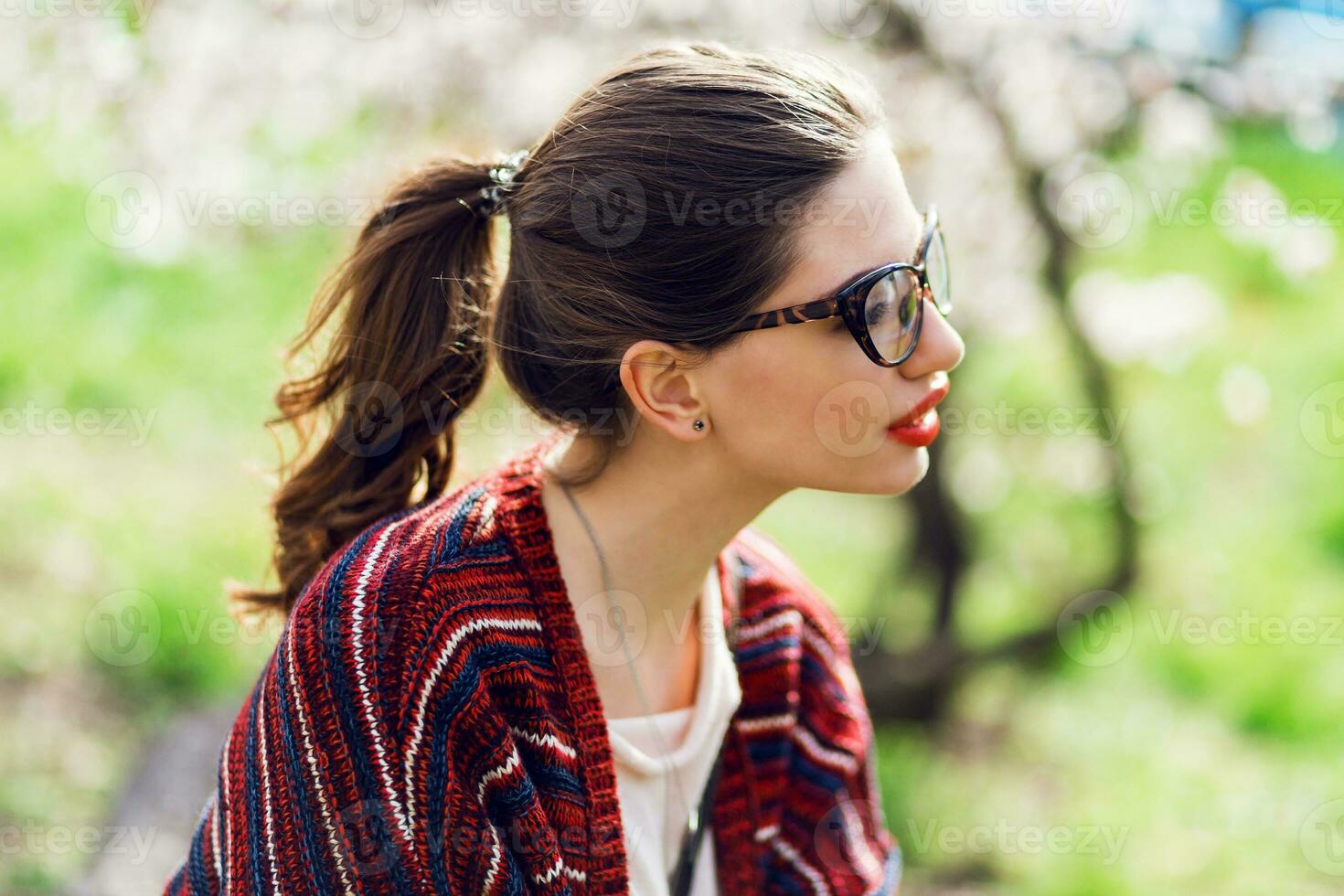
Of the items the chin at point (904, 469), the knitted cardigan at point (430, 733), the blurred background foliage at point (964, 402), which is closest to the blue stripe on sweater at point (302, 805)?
the knitted cardigan at point (430, 733)

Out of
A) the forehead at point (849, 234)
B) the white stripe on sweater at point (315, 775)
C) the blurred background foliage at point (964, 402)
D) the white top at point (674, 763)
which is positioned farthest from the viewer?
the blurred background foliage at point (964, 402)

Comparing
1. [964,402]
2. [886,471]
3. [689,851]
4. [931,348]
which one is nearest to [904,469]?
[886,471]

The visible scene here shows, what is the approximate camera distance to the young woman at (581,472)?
140cm

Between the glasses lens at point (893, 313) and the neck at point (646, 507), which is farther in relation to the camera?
the neck at point (646, 507)

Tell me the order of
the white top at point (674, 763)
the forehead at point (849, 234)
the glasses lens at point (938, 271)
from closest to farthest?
the forehead at point (849, 234) → the glasses lens at point (938, 271) → the white top at point (674, 763)

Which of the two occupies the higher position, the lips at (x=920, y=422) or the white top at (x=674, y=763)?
the lips at (x=920, y=422)

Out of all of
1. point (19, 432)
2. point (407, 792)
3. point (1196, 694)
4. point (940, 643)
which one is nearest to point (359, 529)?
point (407, 792)

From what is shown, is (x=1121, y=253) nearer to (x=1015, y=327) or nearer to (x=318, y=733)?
(x=1015, y=327)

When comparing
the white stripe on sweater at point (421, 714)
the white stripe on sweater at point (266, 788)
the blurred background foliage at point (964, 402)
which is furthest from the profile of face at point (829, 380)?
the blurred background foliage at point (964, 402)

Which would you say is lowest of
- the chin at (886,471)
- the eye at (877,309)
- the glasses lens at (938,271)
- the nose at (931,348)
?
the chin at (886,471)

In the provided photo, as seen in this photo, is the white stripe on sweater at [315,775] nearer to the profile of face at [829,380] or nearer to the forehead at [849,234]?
the profile of face at [829,380]

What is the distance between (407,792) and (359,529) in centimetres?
45

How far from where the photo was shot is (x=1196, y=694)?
348 centimetres

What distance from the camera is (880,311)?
149cm
